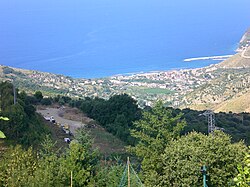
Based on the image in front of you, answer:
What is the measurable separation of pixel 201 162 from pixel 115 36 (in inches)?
4432

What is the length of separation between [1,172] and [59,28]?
12559 centimetres

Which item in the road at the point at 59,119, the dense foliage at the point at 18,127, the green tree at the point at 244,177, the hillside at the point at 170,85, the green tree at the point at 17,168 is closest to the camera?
the green tree at the point at 244,177

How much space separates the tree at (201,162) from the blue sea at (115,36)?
8115 cm

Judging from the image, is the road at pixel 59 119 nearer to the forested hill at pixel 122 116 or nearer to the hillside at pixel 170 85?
the forested hill at pixel 122 116

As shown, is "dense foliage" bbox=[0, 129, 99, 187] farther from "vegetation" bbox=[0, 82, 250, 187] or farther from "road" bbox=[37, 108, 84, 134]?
"road" bbox=[37, 108, 84, 134]

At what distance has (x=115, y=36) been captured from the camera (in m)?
120

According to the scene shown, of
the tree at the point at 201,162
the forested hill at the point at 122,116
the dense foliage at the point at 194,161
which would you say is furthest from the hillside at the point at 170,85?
the tree at the point at 201,162

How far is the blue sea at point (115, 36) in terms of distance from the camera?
9750 centimetres

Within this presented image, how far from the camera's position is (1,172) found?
30.3 feet

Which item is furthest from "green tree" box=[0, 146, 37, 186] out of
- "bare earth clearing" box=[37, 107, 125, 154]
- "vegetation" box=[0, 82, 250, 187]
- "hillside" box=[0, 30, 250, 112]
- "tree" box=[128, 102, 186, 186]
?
"hillside" box=[0, 30, 250, 112]

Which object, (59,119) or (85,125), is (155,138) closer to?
(85,125)

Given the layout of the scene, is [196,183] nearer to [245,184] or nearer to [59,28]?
[245,184]

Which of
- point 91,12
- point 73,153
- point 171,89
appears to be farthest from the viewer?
point 91,12

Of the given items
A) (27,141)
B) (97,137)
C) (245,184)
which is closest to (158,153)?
(245,184)
